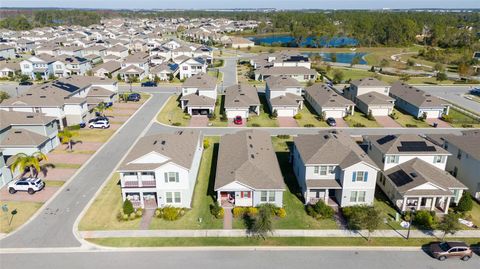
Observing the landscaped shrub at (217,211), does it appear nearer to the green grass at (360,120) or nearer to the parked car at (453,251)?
the parked car at (453,251)

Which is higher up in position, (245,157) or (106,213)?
(245,157)

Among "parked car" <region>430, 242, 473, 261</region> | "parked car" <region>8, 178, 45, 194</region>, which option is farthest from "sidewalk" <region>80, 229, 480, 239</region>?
"parked car" <region>8, 178, 45, 194</region>

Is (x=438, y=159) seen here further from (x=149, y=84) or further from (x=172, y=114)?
(x=149, y=84)

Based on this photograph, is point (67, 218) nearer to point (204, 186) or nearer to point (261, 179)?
point (204, 186)

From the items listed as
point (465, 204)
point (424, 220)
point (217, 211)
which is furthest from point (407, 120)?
point (217, 211)

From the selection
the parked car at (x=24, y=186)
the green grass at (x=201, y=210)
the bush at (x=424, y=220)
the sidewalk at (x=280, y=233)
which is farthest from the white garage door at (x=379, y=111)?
the parked car at (x=24, y=186)

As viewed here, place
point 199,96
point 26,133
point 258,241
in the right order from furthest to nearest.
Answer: point 199,96, point 26,133, point 258,241
